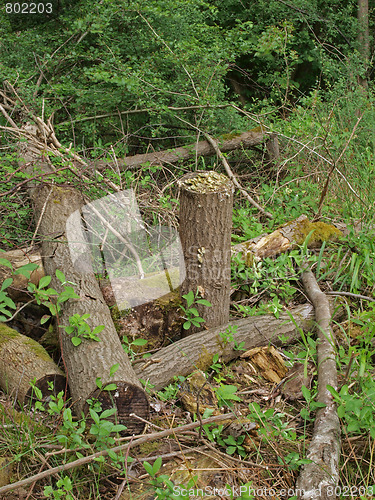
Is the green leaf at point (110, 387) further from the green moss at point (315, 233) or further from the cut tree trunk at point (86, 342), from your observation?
the green moss at point (315, 233)

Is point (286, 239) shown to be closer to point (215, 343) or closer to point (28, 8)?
point (215, 343)

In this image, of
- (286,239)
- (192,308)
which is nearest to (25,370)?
(192,308)

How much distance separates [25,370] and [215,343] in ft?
4.04

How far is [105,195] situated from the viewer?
3992 millimetres

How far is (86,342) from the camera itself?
258 cm

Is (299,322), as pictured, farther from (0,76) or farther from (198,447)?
(0,76)

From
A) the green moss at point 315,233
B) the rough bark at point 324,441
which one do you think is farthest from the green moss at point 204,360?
the green moss at point 315,233

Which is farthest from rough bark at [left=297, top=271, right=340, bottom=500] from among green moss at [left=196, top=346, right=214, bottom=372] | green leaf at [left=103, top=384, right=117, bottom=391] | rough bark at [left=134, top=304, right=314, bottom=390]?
green leaf at [left=103, top=384, right=117, bottom=391]

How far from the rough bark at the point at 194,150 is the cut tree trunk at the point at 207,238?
2139 mm

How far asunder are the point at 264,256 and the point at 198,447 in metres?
1.81

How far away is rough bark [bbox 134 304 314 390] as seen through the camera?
279 centimetres

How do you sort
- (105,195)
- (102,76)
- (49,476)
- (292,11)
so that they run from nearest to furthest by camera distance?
(49,476) < (105,195) < (102,76) < (292,11)

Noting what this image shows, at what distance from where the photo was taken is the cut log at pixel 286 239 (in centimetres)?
363

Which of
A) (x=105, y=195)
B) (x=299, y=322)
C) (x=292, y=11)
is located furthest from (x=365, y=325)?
(x=292, y=11)
